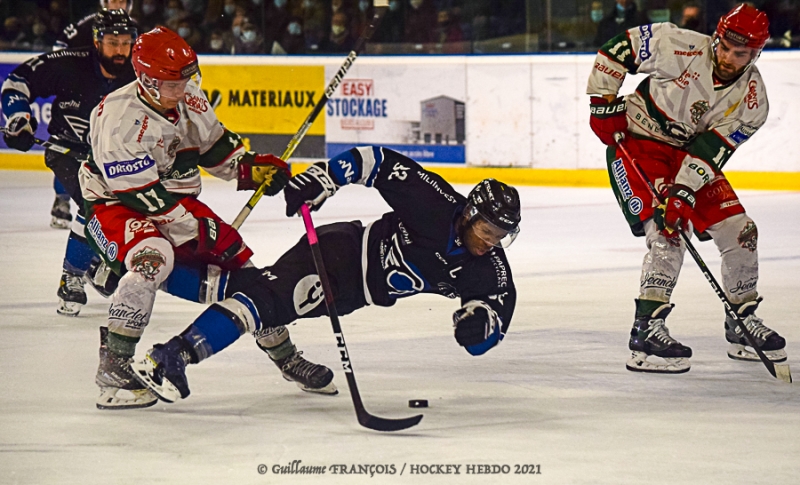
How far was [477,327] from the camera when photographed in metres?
3.78

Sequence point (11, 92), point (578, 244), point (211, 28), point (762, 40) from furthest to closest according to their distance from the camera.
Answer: point (211, 28) → point (578, 244) → point (11, 92) → point (762, 40)

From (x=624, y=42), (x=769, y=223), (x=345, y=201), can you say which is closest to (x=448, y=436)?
(x=624, y=42)

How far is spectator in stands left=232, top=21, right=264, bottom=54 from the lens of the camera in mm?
12203

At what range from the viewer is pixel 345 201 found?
9.81 m

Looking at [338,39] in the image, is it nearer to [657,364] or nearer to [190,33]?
[190,33]

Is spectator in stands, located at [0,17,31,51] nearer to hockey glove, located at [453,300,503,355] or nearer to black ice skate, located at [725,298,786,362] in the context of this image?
black ice skate, located at [725,298,786,362]

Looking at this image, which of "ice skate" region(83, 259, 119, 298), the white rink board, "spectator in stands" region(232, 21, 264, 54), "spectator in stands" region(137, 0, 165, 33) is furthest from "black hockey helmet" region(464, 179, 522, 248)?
"spectator in stands" region(137, 0, 165, 33)

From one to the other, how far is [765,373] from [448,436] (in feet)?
4.71

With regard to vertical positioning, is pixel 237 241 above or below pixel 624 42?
below

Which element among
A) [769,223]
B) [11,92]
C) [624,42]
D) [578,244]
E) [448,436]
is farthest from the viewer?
[769,223]

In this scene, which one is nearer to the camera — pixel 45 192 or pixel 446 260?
pixel 446 260

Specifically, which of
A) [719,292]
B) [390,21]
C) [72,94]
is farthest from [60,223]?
[719,292]

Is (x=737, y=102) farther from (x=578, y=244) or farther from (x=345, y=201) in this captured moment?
(x=345, y=201)

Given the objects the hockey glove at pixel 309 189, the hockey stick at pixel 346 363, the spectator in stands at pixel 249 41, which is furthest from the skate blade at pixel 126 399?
the spectator in stands at pixel 249 41
